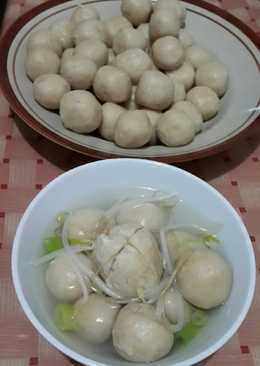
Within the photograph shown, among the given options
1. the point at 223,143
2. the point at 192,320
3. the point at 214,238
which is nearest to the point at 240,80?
the point at 223,143

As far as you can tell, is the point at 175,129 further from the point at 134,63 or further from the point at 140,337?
the point at 140,337

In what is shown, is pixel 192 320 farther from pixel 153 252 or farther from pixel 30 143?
pixel 30 143

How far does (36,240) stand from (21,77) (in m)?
0.35

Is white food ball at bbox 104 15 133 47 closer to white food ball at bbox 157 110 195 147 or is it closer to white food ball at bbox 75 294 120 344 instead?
white food ball at bbox 157 110 195 147

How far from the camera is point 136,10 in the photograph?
2.84 ft

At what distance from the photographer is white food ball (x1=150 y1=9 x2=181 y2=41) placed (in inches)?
32.5

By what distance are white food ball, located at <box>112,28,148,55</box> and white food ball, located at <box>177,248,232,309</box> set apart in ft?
1.44

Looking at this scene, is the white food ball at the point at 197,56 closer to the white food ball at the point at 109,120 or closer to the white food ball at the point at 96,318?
the white food ball at the point at 109,120

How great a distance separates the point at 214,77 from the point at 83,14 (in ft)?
0.91

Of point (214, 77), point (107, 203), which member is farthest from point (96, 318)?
point (214, 77)

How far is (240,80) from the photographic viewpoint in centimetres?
84

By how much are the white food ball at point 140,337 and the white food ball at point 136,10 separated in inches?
23.6

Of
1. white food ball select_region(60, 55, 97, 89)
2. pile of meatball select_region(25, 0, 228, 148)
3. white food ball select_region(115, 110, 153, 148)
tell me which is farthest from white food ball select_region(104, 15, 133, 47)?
white food ball select_region(115, 110, 153, 148)

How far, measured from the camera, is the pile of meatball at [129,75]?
71 cm
